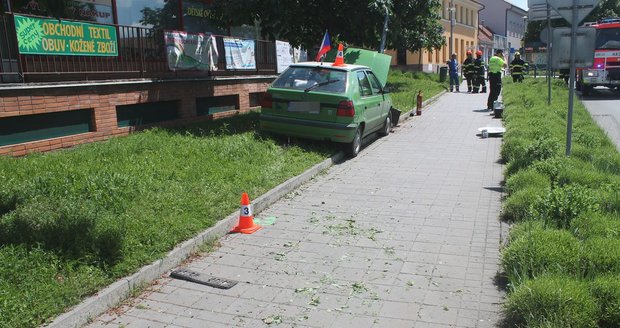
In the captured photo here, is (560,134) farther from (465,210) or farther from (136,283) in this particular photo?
(136,283)

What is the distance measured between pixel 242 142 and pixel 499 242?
485 cm

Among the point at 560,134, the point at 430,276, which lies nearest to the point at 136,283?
the point at 430,276

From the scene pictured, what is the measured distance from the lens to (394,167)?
367 inches

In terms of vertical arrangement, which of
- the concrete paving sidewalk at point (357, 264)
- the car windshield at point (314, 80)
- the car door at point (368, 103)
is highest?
the car windshield at point (314, 80)

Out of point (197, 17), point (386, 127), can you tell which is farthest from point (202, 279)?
point (197, 17)

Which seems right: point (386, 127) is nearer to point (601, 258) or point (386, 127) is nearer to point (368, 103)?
point (368, 103)

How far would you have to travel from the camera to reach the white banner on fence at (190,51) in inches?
470

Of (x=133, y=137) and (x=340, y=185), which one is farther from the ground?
(x=133, y=137)

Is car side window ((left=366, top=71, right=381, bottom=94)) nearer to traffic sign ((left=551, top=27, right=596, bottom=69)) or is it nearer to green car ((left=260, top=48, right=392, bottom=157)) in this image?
green car ((left=260, top=48, right=392, bottom=157))

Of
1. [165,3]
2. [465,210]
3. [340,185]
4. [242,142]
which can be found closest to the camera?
[465,210]

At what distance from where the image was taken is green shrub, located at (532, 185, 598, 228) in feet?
16.5

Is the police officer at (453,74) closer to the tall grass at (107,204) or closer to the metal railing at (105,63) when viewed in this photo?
the metal railing at (105,63)

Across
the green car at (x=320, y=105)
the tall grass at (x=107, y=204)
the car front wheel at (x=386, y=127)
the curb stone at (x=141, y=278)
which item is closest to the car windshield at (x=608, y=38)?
the car front wheel at (x=386, y=127)

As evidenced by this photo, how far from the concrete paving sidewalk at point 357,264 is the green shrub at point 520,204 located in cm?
23
